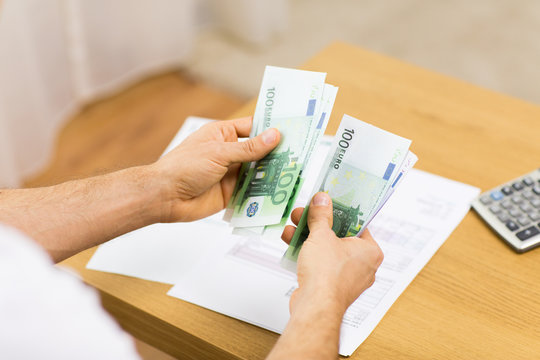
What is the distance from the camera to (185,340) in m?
0.83

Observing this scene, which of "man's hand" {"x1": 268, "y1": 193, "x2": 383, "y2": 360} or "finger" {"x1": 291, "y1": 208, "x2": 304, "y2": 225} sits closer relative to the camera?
"man's hand" {"x1": 268, "y1": 193, "x2": 383, "y2": 360}

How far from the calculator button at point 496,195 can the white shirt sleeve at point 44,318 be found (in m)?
0.60

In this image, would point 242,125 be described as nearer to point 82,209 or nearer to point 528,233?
point 82,209

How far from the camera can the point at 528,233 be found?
90 centimetres

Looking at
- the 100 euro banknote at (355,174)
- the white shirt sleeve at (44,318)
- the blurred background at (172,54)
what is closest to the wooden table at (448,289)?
the 100 euro banknote at (355,174)

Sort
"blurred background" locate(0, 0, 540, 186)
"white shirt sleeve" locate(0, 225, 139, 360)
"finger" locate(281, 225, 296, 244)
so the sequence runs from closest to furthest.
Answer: "white shirt sleeve" locate(0, 225, 139, 360)
"finger" locate(281, 225, 296, 244)
"blurred background" locate(0, 0, 540, 186)

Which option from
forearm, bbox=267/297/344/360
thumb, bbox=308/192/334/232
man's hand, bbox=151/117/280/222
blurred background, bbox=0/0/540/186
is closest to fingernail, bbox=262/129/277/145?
man's hand, bbox=151/117/280/222

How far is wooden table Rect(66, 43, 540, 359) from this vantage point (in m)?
0.79

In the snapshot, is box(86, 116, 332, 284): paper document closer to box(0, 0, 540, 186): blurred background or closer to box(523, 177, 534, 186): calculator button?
box(523, 177, 534, 186): calculator button

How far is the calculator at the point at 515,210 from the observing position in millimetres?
895

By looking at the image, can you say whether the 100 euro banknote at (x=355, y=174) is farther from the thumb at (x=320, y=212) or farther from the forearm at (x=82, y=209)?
the forearm at (x=82, y=209)

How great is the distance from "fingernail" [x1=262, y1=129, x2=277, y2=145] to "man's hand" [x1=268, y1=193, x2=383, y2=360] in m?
0.11

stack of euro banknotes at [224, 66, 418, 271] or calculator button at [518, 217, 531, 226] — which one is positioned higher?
stack of euro banknotes at [224, 66, 418, 271]

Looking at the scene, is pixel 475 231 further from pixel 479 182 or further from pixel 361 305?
pixel 361 305
